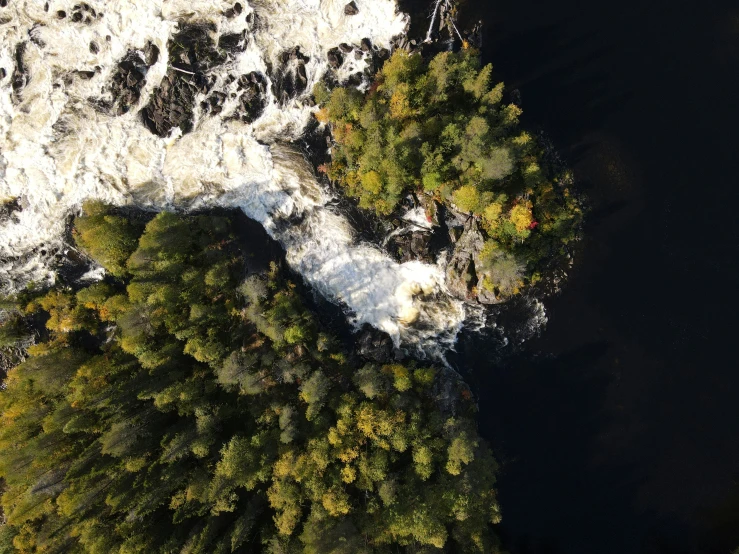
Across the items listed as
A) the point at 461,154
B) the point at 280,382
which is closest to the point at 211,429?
the point at 280,382

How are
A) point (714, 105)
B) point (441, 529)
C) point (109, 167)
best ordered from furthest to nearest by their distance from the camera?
point (109, 167) → point (714, 105) → point (441, 529)

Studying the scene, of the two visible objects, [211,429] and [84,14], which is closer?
[211,429]

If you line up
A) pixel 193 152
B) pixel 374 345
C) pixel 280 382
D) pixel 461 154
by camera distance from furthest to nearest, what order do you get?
1. pixel 374 345
2. pixel 193 152
3. pixel 280 382
4. pixel 461 154

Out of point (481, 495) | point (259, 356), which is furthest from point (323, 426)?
point (481, 495)

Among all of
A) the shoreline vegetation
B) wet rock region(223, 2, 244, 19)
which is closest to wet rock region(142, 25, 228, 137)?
wet rock region(223, 2, 244, 19)

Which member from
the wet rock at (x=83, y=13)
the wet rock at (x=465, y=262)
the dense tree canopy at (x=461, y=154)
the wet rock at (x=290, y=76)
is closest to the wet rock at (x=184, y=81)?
the wet rock at (x=290, y=76)

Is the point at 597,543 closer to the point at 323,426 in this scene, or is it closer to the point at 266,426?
the point at 323,426

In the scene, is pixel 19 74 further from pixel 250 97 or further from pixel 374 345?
pixel 374 345
